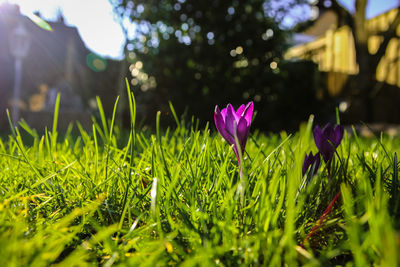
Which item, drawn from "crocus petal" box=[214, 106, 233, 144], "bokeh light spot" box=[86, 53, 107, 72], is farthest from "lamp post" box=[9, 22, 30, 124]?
"crocus petal" box=[214, 106, 233, 144]

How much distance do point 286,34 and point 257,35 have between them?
2.02ft

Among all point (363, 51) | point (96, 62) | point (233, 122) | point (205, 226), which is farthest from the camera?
point (96, 62)

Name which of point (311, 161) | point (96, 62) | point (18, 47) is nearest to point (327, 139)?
point (311, 161)

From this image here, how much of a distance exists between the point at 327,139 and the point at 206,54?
3121 millimetres

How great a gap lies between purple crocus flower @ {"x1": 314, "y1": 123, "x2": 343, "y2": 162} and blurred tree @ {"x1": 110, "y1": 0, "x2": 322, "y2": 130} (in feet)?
9.04

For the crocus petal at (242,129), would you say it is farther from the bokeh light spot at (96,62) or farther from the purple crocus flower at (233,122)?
the bokeh light spot at (96,62)

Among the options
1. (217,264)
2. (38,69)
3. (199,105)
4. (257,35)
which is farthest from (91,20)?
(38,69)

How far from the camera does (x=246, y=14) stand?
3.91m

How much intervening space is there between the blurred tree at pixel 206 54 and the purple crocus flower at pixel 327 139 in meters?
2.76

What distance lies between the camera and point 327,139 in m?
0.77

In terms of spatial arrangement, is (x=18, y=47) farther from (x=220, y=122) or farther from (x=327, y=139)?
(x=327, y=139)

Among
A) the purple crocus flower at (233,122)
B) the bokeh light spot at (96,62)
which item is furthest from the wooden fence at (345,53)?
the purple crocus flower at (233,122)

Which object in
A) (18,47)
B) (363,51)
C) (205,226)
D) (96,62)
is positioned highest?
(18,47)

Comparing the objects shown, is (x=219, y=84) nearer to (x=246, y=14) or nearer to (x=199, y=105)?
(x=199, y=105)
